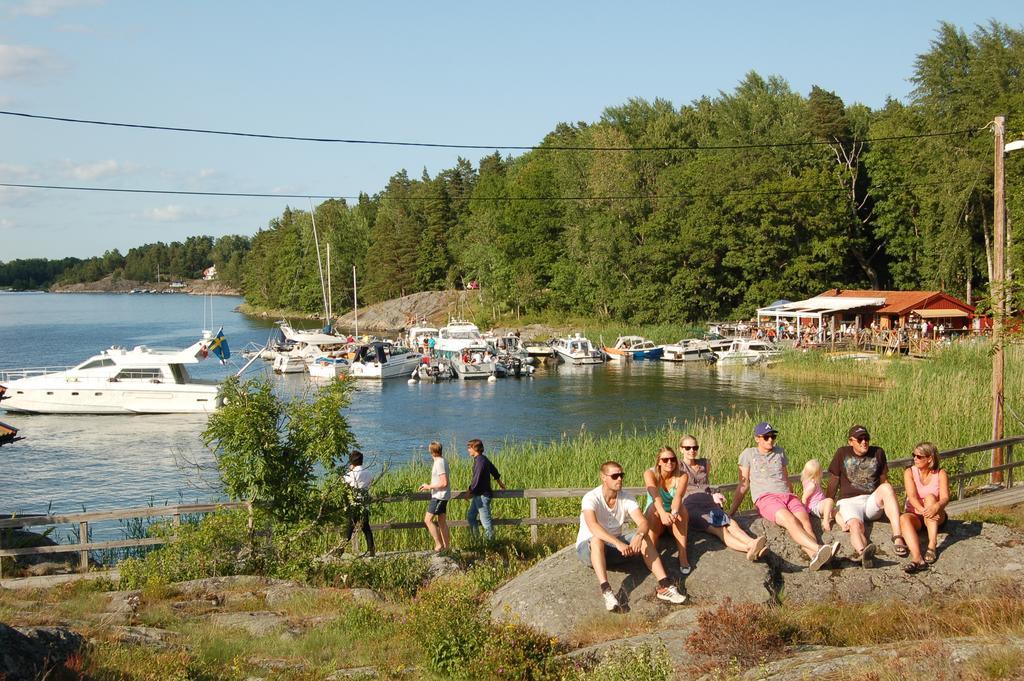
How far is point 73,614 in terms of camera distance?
9805mm

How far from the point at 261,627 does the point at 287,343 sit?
217ft

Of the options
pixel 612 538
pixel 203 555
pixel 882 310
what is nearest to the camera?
pixel 612 538

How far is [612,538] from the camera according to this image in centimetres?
967

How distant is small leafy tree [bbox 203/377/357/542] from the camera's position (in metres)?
12.2

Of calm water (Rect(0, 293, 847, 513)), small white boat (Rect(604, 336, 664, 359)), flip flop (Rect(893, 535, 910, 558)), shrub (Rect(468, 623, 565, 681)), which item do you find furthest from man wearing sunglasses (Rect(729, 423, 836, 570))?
small white boat (Rect(604, 336, 664, 359))

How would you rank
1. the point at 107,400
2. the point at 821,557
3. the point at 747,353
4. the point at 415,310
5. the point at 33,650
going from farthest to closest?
1. the point at 415,310
2. the point at 747,353
3. the point at 107,400
4. the point at 821,557
5. the point at 33,650

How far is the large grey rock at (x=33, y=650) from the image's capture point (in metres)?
6.93

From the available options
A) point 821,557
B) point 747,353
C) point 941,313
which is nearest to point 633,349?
point 747,353

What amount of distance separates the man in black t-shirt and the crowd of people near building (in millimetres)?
12

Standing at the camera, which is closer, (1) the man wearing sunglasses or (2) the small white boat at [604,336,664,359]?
(1) the man wearing sunglasses

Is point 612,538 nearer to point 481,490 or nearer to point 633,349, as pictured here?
point 481,490

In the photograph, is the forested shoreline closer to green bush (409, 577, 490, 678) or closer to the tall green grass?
the tall green grass

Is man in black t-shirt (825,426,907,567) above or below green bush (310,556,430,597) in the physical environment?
above

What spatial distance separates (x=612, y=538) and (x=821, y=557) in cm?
228
